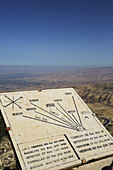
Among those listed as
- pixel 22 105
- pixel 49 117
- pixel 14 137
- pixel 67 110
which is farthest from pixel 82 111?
pixel 14 137

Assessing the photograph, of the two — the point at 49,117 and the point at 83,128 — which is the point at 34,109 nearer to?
the point at 49,117

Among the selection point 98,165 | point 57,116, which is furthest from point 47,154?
point 98,165

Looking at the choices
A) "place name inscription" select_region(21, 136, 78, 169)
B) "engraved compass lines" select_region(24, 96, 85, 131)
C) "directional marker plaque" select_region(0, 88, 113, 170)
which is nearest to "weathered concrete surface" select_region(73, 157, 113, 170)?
"directional marker plaque" select_region(0, 88, 113, 170)

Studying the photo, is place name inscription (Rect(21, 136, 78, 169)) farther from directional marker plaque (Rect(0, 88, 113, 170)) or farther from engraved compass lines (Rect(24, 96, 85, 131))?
engraved compass lines (Rect(24, 96, 85, 131))

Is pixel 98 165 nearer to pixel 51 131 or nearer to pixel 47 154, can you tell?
pixel 47 154

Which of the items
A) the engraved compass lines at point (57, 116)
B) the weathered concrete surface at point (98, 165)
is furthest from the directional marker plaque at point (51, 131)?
the weathered concrete surface at point (98, 165)

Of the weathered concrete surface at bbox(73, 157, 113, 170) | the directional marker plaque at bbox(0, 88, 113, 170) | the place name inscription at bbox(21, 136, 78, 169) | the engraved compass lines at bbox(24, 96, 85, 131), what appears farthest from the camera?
the engraved compass lines at bbox(24, 96, 85, 131)

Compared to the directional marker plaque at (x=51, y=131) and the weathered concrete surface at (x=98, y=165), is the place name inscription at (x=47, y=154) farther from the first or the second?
the weathered concrete surface at (x=98, y=165)

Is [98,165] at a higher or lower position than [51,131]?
lower
